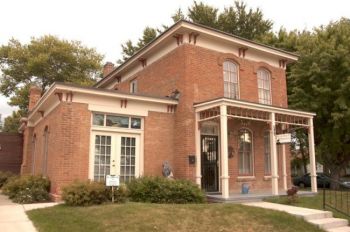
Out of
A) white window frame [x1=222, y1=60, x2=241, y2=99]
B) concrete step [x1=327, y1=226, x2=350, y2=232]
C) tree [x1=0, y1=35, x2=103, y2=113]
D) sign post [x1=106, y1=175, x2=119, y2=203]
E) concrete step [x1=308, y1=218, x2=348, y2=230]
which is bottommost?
concrete step [x1=327, y1=226, x2=350, y2=232]

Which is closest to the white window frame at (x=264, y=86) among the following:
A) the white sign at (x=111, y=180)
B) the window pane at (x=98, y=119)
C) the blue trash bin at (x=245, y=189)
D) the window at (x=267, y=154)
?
the window at (x=267, y=154)

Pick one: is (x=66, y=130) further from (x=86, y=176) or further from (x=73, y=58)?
(x=73, y=58)

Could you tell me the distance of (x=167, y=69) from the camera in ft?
49.2

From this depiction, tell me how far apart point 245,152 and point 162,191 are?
5.22 m

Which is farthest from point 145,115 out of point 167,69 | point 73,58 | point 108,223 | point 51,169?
point 73,58

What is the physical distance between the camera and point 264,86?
1655cm

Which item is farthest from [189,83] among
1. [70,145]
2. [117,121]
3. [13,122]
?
[13,122]

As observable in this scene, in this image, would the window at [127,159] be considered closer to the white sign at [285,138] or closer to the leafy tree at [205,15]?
the white sign at [285,138]

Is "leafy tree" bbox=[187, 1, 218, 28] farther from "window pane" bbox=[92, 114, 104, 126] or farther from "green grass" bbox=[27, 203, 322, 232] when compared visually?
"green grass" bbox=[27, 203, 322, 232]

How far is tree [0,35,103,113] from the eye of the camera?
33.9 meters

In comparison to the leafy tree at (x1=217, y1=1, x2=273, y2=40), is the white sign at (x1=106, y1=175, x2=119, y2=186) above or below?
below

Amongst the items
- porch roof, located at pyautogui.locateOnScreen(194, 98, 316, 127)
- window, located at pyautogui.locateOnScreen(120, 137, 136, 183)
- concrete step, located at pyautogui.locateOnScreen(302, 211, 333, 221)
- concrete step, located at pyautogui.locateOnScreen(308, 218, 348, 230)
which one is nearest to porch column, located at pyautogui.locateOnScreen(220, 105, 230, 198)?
porch roof, located at pyautogui.locateOnScreen(194, 98, 316, 127)

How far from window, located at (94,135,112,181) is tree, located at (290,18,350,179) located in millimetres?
11682

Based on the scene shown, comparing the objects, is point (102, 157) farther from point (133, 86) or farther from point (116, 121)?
point (133, 86)
